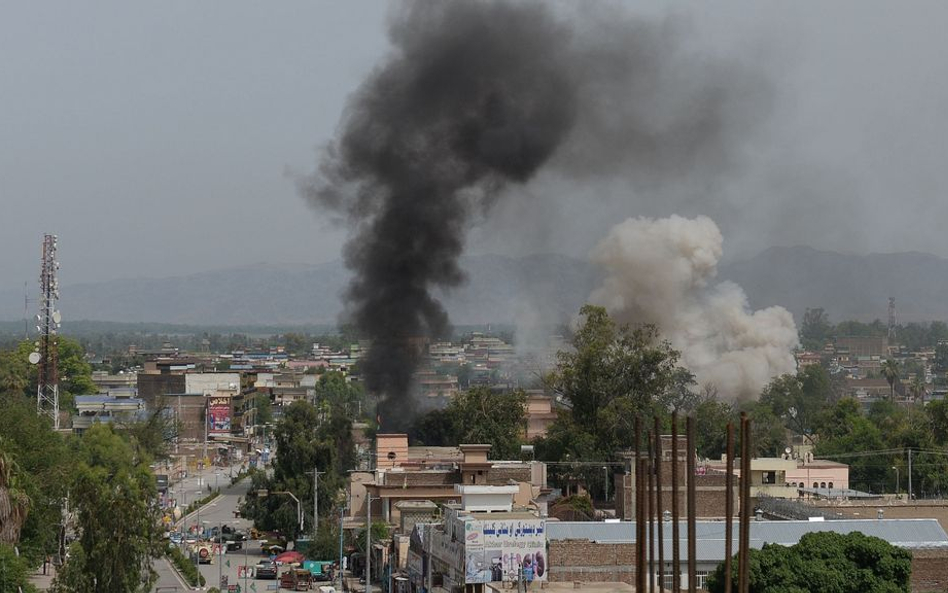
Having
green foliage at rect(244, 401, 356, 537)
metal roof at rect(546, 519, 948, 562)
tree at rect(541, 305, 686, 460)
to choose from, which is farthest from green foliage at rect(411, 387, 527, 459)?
metal roof at rect(546, 519, 948, 562)

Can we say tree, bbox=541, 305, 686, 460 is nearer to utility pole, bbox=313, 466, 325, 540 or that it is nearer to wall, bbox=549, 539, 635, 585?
utility pole, bbox=313, 466, 325, 540

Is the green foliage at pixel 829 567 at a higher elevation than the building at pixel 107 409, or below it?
below

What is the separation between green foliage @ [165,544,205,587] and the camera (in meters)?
44.0

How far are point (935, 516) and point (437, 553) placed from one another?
14.9 m

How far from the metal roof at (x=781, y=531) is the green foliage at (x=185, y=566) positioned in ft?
36.2

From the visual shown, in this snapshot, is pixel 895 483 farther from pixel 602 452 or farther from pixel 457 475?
pixel 457 475

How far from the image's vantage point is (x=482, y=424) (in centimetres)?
6662

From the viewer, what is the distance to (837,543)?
101 ft

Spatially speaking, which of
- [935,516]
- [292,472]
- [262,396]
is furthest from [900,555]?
[262,396]

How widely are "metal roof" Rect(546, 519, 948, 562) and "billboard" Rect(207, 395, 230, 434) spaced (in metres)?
66.1

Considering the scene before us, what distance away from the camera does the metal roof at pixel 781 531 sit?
3625 centimetres

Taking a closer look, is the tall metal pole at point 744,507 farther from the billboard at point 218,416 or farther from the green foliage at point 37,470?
the billboard at point 218,416

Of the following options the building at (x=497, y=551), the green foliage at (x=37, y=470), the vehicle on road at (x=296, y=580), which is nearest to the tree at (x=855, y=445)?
the vehicle on road at (x=296, y=580)

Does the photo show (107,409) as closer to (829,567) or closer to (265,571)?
(265,571)
